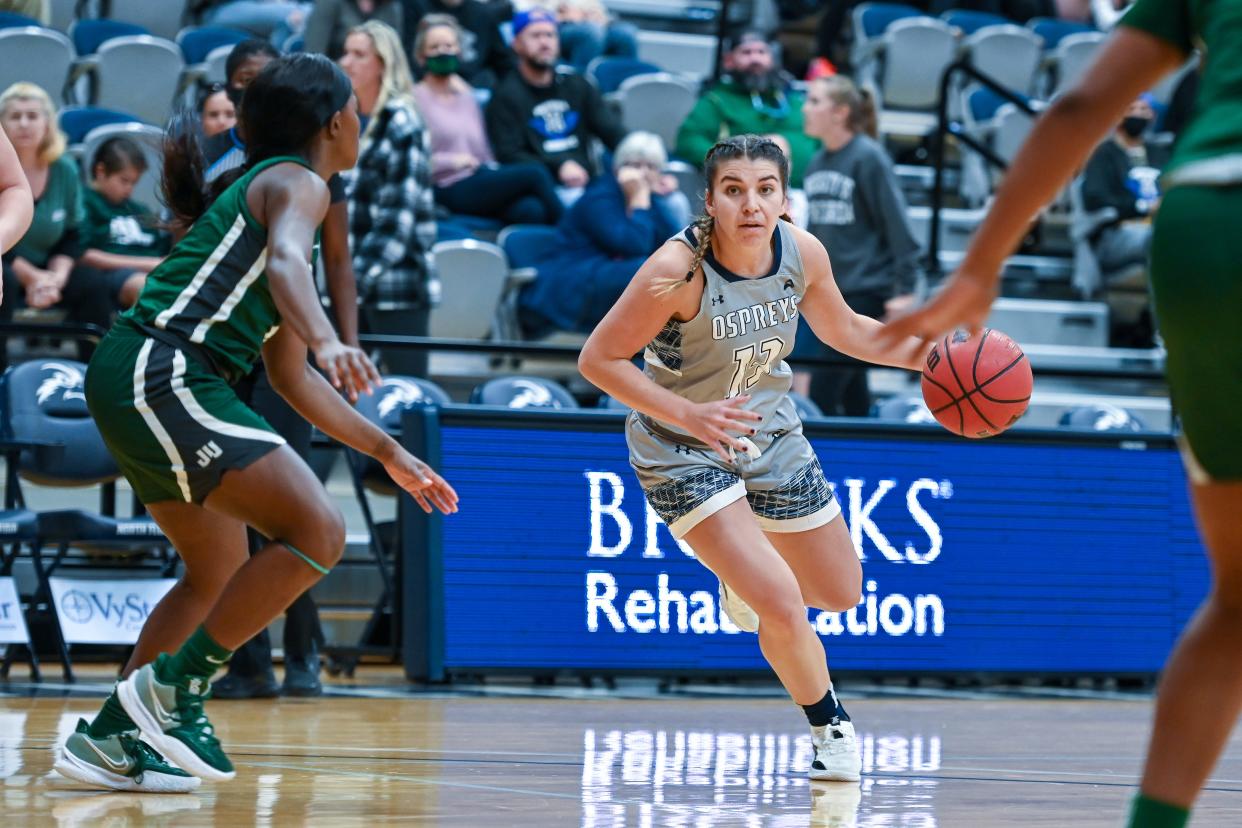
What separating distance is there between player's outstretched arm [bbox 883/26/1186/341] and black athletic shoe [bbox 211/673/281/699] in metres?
5.10

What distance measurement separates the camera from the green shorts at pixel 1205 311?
236 cm

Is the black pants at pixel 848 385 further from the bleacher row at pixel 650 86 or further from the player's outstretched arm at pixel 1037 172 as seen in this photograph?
the player's outstretched arm at pixel 1037 172

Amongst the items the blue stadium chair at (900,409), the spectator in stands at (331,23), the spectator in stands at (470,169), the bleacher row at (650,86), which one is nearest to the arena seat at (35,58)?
the bleacher row at (650,86)

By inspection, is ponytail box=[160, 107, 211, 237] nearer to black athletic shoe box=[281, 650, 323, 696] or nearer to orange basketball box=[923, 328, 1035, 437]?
orange basketball box=[923, 328, 1035, 437]

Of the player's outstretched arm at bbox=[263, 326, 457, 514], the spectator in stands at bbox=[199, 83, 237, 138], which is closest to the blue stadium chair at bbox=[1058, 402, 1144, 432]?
the spectator in stands at bbox=[199, 83, 237, 138]

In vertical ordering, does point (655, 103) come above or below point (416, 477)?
above

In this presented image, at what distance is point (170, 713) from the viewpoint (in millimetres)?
4379

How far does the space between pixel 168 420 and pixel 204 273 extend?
1.27ft

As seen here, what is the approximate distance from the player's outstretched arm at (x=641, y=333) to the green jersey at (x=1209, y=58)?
2.30 m

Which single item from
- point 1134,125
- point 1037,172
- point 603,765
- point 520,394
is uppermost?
point 1134,125

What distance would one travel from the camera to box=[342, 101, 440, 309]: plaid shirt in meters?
8.04

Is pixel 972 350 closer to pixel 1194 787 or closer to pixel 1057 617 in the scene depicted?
pixel 1194 787

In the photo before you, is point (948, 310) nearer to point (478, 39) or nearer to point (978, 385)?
point (978, 385)

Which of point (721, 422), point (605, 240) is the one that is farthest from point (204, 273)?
point (605, 240)
